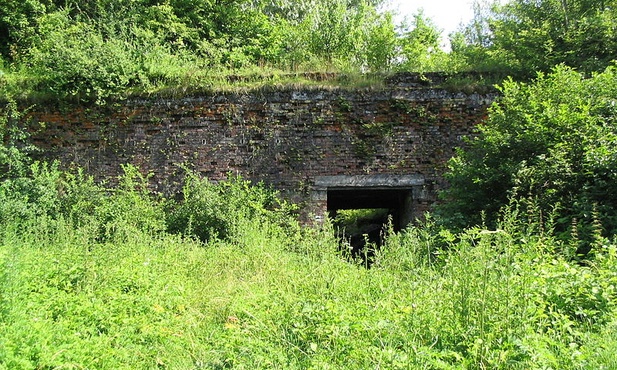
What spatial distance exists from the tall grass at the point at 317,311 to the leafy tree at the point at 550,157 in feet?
3.01

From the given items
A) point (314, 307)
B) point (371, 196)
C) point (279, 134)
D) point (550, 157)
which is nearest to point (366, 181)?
point (371, 196)

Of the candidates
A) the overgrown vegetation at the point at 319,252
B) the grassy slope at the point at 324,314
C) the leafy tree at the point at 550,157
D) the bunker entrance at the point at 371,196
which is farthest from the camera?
the bunker entrance at the point at 371,196

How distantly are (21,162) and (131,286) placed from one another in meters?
6.34

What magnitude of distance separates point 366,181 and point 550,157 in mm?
3979

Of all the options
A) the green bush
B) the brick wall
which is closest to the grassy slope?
the green bush

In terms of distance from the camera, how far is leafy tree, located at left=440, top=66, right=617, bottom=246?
5.43 m

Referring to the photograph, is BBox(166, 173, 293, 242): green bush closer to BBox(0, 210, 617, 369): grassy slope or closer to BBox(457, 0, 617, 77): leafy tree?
BBox(0, 210, 617, 369): grassy slope

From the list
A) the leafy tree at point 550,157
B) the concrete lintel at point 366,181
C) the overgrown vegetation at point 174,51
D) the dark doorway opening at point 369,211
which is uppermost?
the overgrown vegetation at point 174,51

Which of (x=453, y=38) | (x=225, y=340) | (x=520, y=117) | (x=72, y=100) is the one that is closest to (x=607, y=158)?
(x=520, y=117)

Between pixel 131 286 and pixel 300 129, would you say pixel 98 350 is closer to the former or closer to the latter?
pixel 131 286

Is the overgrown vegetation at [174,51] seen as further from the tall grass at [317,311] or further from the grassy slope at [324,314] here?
the grassy slope at [324,314]

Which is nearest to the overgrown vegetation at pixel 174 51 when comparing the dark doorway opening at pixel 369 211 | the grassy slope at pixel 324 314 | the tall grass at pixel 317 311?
the dark doorway opening at pixel 369 211

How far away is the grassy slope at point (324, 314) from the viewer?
9.88ft

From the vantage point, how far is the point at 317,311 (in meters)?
3.62
